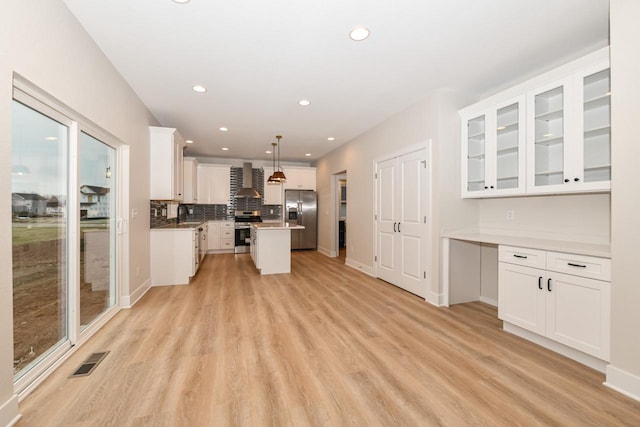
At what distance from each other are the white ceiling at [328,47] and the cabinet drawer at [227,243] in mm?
4313

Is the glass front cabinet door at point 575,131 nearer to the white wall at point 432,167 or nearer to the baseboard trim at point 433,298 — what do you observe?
the white wall at point 432,167

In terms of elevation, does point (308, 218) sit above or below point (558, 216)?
below

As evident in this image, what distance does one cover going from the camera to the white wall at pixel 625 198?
6.00 feet

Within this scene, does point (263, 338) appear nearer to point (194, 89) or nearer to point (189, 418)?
point (189, 418)

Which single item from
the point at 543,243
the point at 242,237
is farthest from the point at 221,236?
the point at 543,243

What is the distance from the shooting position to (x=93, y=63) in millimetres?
2582

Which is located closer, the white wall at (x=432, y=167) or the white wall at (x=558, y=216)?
the white wall at (x=558, y=216)

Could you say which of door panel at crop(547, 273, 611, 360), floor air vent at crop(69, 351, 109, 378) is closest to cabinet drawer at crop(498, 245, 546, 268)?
door panel at crop(547, 273, 611, 360)

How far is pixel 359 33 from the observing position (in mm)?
2418

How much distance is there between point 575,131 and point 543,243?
1.04 metres

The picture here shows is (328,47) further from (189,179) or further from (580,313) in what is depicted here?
(189,179)

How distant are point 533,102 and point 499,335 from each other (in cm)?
237

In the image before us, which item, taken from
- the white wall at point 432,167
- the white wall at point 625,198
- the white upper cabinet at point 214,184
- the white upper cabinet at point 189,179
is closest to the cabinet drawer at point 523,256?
the white wall at point 625,198

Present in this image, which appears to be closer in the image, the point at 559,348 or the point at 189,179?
Result: the point at 559,348
